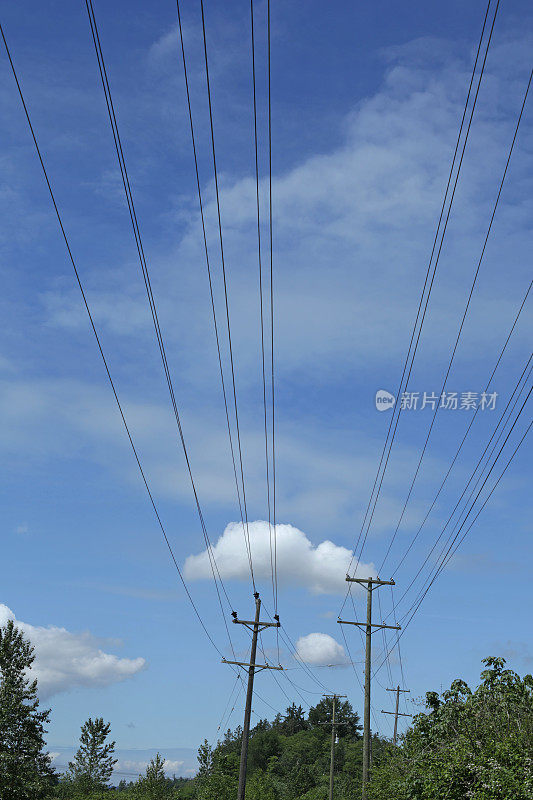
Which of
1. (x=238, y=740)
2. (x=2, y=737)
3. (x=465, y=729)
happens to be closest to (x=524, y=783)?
(x=465, y=729)

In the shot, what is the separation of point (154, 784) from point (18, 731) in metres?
20.1

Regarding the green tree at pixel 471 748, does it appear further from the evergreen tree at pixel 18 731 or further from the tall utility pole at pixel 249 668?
the evergreen tree at pixel 18 731

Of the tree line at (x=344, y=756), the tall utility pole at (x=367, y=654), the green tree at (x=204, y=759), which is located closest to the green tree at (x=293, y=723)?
the tree line at (x=344, y=756)

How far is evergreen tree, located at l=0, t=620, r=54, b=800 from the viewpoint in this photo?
5497 centimetres

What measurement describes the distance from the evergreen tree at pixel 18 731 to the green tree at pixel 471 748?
3379 centimetres

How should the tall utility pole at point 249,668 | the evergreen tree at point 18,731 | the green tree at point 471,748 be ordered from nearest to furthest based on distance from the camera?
the green tree at point 471,748, the tall utility pole at point 249,668, the evergreen tree at point 18,731

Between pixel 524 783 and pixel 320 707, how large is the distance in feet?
444

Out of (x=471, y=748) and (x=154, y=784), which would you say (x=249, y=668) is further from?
(x=154, y=784)

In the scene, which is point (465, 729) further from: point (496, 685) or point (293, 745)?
point (293, 745)

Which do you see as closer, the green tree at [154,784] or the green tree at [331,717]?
the green tree at [154,784]

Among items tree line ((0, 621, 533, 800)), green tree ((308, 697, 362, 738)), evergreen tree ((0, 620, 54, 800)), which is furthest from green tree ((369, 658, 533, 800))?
green tree ((308, 697, 362, 738))

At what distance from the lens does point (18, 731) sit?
5906 cm

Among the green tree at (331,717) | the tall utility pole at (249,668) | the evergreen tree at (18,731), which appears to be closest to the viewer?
the tall utility pole at (249,668)

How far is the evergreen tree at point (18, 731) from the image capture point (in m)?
55.0
